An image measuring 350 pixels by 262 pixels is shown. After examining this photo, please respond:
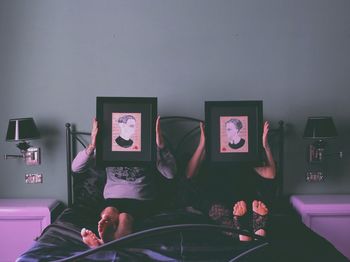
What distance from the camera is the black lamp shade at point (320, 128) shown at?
252cm

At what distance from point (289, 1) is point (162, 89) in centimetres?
116

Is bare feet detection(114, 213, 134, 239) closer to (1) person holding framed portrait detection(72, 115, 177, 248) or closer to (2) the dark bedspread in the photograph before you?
(2) the dark bedspread

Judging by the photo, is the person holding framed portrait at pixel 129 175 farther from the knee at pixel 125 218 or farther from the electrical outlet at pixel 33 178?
the electrical outlet at pixel 33 178

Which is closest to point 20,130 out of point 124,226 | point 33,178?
point 33,178

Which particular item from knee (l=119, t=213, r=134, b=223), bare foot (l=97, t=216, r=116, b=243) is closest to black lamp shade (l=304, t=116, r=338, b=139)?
knee (l=119, t=213, r=134, b=223)

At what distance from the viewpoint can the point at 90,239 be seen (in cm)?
175

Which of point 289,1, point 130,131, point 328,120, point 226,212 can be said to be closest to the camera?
point 226,212

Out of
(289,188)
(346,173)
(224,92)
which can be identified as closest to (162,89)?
(224,92)

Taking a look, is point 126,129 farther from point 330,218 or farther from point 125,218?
point 330,218

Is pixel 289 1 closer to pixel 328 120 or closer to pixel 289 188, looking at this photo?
pixel 328 120

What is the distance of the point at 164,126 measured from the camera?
2.75 meters

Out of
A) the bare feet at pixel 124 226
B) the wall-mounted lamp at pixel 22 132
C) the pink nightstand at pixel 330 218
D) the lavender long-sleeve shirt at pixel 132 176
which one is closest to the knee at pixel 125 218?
the bare feet at pixel 124 226

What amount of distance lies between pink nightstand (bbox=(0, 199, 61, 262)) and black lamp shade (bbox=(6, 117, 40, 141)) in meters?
0.47

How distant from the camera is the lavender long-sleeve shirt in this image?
7.81 feet
